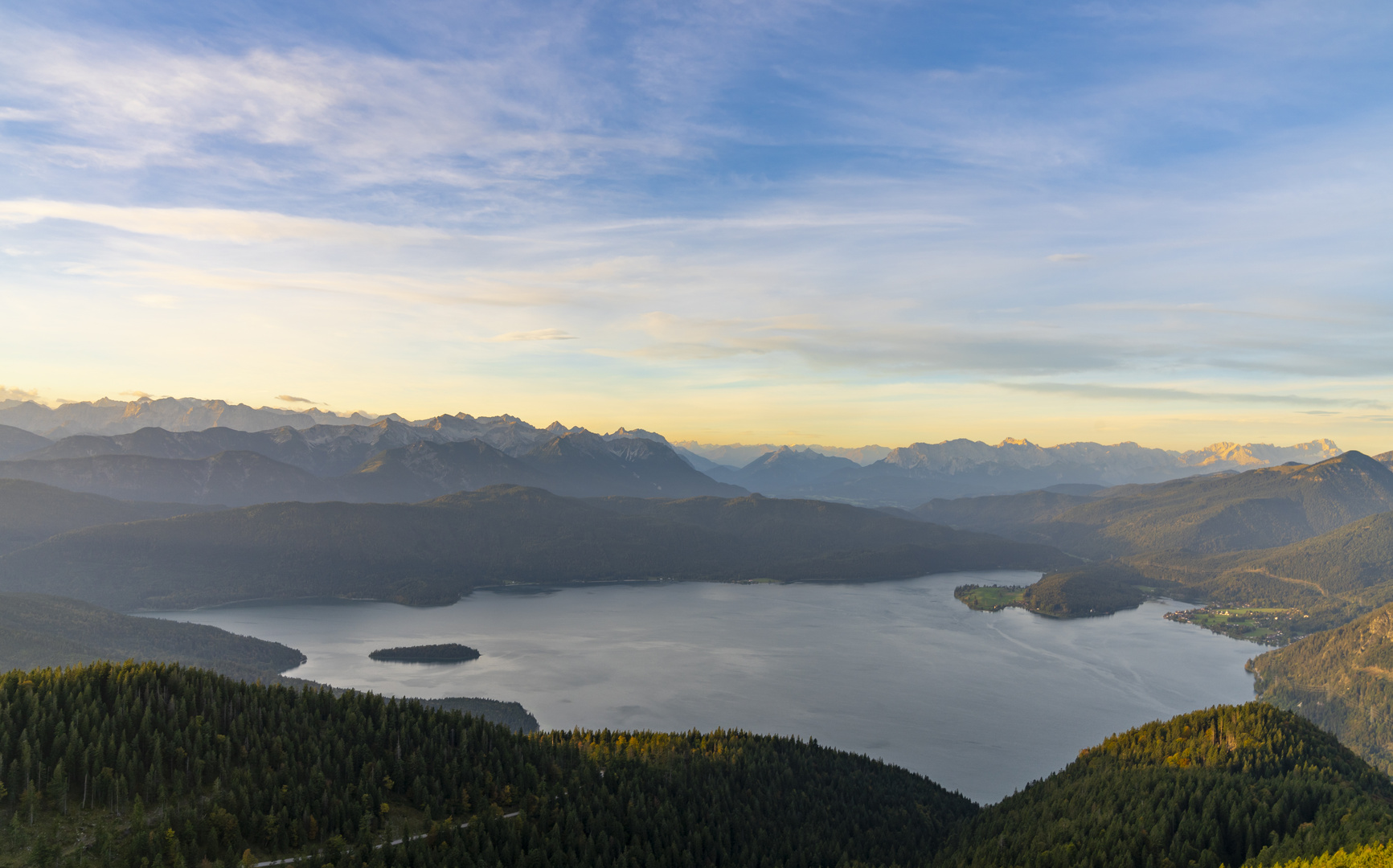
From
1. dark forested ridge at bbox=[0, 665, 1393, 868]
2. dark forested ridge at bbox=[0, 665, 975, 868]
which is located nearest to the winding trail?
dark forested ridge at bbox=[0, 665, 1393, 868]

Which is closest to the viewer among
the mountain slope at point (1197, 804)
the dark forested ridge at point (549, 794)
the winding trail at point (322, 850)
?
the winding trail at point (322, 850)

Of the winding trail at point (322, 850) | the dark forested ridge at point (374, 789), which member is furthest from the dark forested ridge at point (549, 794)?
the winding trail at point (322, 850)

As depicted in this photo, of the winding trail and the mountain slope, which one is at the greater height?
the winding trail

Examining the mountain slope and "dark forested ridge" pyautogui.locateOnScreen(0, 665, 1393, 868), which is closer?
"dark forested ridge" pyautogui.locateOnScreen(0, 665, 1393, 868)

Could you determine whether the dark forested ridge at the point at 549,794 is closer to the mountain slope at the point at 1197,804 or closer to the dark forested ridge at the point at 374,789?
the dark forested ridge at the point at 374,789

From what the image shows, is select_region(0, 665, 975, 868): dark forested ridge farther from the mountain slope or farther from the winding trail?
the mountain slope

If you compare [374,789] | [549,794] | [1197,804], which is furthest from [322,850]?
[1197,804]

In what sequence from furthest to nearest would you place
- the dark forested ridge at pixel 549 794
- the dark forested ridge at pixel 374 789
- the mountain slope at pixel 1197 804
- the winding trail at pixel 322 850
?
the mountain slope at pixel 1197 804 < the dark forested ridge at pixel 549 794 < the winding trail at pixel 322 850 < the dark forested ridge at pixel 374 789
